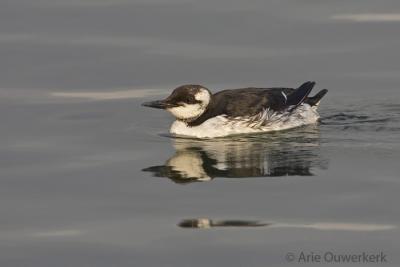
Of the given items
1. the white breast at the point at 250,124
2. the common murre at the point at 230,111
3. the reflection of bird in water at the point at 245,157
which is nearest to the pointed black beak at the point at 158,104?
the common murre at the point at 230,111

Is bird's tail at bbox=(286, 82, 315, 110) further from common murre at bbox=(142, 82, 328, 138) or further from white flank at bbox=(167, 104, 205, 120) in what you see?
white flank at bbox=(167, 104, 205, 120)

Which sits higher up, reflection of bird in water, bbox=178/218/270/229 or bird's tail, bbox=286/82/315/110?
bird's tail, bbox=286/82/315/110

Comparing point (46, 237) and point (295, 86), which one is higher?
point (295, 86)

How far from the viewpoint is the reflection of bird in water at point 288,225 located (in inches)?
492

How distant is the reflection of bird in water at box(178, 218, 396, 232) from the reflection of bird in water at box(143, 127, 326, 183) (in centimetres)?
171

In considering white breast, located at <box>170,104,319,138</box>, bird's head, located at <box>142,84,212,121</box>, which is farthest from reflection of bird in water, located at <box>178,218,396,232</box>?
bird's head, located at <box>142,84,212,121</box>

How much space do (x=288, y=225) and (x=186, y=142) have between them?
4.17 metres

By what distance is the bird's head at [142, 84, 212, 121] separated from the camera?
17.1m

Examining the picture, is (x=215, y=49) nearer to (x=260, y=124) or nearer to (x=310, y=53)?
(x=310, y=53)

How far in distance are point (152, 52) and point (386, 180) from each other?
6599 mm

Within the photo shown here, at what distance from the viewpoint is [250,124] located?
17172 mm

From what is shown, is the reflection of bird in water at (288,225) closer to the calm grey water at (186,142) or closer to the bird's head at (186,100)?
the calm grey water at (186,142)

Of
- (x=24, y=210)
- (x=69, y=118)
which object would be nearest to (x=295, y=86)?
(x=69, y=118)

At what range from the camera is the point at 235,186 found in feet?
46.2
